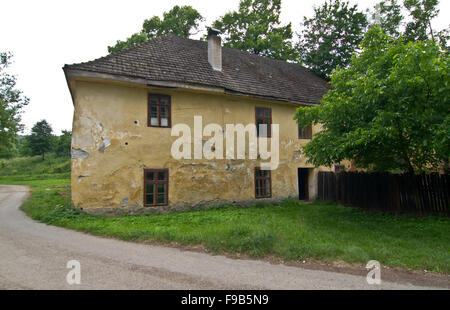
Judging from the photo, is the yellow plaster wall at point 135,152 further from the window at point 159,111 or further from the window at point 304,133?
the window at point 304,133

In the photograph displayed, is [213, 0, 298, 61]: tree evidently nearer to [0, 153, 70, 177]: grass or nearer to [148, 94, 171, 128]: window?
[148, 94, 171, 128]: window

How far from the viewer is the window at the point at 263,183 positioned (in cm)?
1292

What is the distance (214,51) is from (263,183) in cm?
720

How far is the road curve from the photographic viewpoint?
4.05 m

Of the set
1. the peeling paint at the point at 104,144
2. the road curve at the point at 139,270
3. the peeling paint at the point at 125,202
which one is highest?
the peeling paint at the point at 104,144

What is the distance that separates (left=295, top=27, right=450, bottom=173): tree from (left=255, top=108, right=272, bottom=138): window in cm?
384

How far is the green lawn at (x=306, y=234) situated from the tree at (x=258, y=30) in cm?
1753

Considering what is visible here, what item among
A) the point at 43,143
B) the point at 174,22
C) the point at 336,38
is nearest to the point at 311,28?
the point at 336,38


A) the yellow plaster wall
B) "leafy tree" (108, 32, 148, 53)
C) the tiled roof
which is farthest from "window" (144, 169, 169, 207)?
"leafy tree" (108, 32, 148, 53)

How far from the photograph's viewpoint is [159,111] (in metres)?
10.8

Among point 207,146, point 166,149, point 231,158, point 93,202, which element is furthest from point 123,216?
point 231,158

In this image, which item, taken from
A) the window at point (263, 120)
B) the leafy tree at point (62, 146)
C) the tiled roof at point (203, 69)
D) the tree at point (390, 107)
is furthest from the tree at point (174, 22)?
the leafy tree at point (62, 146)

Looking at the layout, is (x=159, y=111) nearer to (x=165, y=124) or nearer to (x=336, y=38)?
(x=165, y=124)
